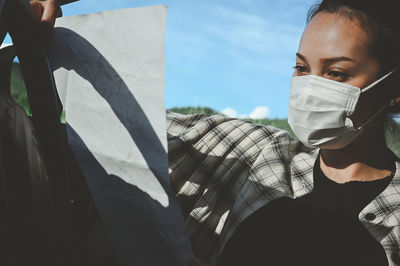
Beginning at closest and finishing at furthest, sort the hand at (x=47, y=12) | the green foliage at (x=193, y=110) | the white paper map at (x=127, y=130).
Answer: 1. the white paper map at (x=127, y=130)
2. the hand at (x=47, y=12)
3. the green foliage at (x=193, y=110)

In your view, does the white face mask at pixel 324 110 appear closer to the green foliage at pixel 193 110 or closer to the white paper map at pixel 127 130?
the white paper map at pixel 127 130

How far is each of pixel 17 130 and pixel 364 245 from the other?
138 centimetres

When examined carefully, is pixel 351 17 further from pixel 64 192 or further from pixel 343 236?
pixel 64 192

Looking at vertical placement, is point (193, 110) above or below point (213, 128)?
below

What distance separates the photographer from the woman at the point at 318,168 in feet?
5.07

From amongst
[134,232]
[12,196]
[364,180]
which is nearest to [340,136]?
[364,180]

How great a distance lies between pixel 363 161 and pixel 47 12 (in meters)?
1.39

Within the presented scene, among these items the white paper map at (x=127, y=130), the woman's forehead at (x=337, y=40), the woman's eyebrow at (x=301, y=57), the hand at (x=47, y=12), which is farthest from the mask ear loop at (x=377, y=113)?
the hand at (x=47, y=12)

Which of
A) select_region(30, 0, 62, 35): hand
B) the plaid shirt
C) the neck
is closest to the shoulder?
the plaid shirt

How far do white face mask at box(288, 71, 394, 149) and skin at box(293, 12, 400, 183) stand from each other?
3cm

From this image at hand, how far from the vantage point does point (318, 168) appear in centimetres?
181

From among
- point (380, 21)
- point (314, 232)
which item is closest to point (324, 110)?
point (380, 21)

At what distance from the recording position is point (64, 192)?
0.67 meters

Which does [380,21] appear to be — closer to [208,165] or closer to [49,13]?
[208,165]
